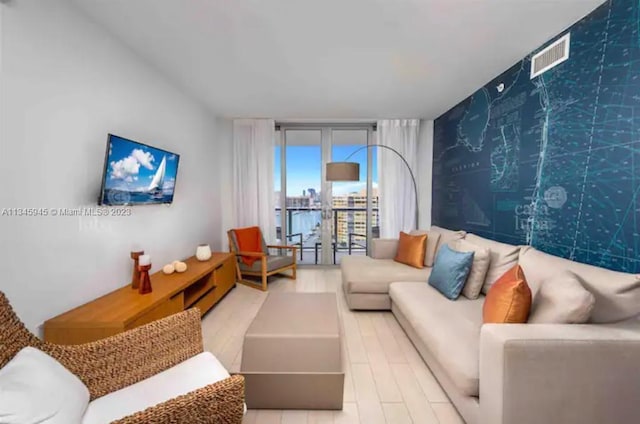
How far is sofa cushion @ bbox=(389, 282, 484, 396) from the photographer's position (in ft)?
5.08

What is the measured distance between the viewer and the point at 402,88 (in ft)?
11.2

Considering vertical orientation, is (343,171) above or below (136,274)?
above

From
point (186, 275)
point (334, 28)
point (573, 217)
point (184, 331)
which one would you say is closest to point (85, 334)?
point (184, 331)

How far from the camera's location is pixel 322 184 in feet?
16.6

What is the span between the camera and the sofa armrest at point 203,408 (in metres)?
0.93

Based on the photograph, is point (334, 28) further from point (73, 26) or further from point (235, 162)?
point (235, 162)

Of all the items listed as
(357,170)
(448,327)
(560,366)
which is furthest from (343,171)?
(560,366)

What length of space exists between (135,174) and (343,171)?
2.38 metres

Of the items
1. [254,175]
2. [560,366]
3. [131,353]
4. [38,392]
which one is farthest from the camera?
[254,175]

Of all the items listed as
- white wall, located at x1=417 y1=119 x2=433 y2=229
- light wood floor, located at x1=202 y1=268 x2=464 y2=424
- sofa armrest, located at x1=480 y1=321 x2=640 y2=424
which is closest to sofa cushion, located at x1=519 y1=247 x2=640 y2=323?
sofa armrest, located at x1=480 y1=321 x2=640 y2=424

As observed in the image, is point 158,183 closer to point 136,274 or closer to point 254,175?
point 136,274

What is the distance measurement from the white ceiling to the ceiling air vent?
0.27 ft

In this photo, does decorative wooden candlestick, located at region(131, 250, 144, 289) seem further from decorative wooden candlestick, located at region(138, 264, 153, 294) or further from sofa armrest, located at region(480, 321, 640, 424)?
sofa armrest, located at region(480, 321, 640, 424)

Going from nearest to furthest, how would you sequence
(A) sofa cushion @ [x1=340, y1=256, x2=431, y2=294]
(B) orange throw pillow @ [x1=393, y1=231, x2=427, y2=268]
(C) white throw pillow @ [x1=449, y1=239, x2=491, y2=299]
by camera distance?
(C) white throw pillow @ [x1=449, y1=239, x2=491, y2=299] → (A) sofa cushion @ [x1=340, y1=256, x2=431, y2=294] → (B) orange throw pillow @ [x1=393, y1=231, x2=427, y2=268]
